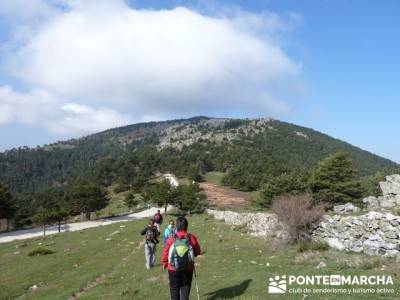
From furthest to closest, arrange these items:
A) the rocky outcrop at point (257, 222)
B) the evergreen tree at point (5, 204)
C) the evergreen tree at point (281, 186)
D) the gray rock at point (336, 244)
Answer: the evergreen tree at point (281, 186) < the evergreen tree at point (5, 204) < the rocky outcrop at point (257, 222) < the gray rock at point (336, 244)

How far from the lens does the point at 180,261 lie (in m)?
11.4

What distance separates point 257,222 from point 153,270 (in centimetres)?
1639

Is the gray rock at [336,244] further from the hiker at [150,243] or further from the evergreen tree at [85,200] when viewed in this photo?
the evergreen tree at [85,200]

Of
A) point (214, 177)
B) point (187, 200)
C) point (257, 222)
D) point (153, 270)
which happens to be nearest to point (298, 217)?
point (153, 270)

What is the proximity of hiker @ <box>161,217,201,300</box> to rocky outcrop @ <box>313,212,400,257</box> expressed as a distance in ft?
36.2

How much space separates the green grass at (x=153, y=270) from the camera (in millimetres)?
15305

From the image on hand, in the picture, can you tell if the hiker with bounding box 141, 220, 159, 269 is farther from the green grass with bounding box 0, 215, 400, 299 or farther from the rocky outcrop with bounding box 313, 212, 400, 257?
the rocky outcrop with bounding box 313, 212, 400, 257

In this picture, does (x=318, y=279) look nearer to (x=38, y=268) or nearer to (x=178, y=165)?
(x=38, y=268)

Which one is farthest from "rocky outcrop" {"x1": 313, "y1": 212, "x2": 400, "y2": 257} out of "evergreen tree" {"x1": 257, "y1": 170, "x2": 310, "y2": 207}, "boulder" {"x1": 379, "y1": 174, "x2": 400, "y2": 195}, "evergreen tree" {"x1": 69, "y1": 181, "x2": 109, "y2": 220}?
"evergreen tree" {"x1": 69, "y1": 181, "x2": 109, "y2": 220}

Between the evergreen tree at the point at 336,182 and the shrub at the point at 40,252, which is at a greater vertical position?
the evergreen tree at the point at 336,182

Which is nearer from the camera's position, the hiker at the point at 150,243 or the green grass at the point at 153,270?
the green grass at the point at 153,270
